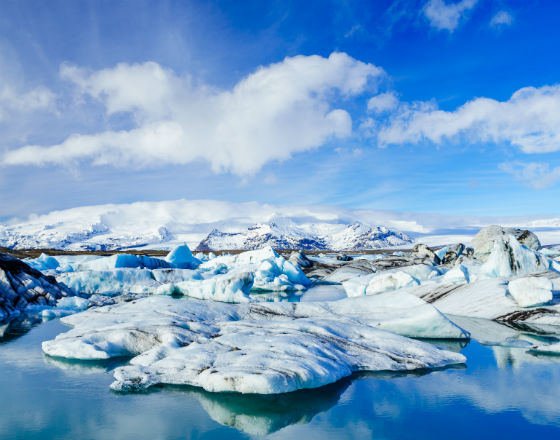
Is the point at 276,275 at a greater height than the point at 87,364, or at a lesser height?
greater

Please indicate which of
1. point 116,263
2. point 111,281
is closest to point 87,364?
point 111,281

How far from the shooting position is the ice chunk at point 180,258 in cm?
3041

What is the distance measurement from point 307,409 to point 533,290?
23.2ft

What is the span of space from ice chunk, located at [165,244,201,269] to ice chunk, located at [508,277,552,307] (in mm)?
24335

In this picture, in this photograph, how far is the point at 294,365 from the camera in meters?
4.76

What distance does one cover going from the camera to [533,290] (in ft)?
29.2

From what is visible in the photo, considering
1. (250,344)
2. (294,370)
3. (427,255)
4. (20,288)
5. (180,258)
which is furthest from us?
(180,258)

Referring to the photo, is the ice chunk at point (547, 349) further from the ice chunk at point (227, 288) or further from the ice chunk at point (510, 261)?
the ice chunk at point (227, 288)

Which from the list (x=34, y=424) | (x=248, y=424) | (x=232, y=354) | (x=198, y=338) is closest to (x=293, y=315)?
(x=198, y=338)

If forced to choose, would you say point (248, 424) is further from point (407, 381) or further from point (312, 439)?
point (407, 381)

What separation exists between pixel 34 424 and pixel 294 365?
105 inches

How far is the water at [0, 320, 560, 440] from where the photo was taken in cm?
373

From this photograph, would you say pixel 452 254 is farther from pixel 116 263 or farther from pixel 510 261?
pixel 116 263

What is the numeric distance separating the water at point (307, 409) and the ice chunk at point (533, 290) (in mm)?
3750
